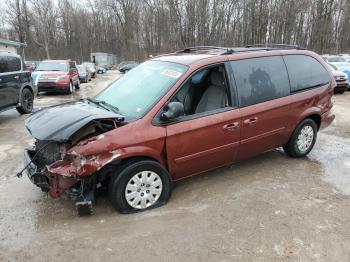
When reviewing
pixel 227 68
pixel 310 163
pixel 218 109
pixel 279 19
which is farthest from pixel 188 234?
pixel 279 19

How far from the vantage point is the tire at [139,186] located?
388 centimetres

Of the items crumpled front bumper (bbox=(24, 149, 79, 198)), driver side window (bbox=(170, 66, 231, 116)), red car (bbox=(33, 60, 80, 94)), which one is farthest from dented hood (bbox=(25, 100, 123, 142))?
red car (bbox=(33, 60, 80, 94))

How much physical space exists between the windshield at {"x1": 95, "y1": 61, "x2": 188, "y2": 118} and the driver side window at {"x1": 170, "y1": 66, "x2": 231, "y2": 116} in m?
0.29

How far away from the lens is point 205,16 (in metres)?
43.2

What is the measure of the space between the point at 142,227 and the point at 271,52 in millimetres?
3251

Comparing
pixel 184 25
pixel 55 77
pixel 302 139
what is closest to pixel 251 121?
pixel 302 139

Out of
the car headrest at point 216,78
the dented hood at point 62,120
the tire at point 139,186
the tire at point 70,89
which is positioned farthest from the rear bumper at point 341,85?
the dented hood at point 62,120

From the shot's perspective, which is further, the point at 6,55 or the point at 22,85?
the point at 22,85

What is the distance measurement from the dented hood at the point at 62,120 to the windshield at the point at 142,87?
0.28 m

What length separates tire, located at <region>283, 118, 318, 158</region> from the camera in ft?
18.4

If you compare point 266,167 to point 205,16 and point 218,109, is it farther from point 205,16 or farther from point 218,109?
point 205,16

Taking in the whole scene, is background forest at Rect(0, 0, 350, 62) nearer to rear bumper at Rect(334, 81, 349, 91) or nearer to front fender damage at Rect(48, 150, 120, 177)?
rear bumper at Rect(334, 81, 349, 91)

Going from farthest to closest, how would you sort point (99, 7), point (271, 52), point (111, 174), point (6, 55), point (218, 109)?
1. point (99, 7)
2. point (6, 55)
3. point (271, 52)
4. point (218, 109)
5. point (111, 174)

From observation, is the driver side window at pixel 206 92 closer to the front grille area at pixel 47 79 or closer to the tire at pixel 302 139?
the tire at pixel 302 139
